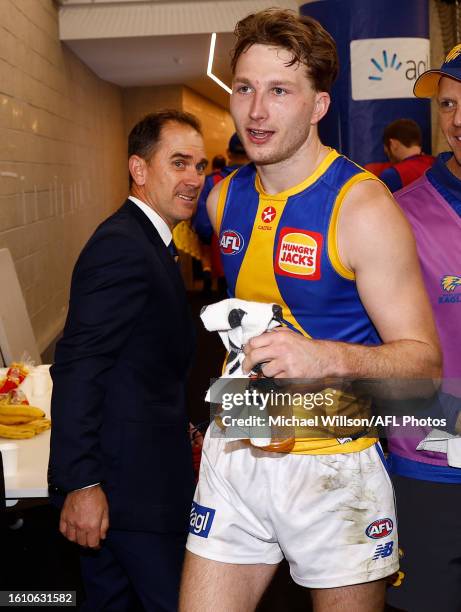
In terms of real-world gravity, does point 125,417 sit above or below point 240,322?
below

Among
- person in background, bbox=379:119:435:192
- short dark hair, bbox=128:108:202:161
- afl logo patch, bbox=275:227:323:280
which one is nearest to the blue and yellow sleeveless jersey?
afl logo patch, bbox=275:227:323:280

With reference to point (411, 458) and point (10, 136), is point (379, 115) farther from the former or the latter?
point (411, 458)

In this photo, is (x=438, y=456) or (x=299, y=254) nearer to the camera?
(x=299, y=254)

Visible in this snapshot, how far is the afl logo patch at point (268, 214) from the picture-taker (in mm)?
1678

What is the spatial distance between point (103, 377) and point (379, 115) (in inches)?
137

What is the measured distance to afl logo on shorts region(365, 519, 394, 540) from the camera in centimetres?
161

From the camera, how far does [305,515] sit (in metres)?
1.60

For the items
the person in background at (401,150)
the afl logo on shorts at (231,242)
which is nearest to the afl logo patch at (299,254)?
the afl logo on shorts at (231,242)

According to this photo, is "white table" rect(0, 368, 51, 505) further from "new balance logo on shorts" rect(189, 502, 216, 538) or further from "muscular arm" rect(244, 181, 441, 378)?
"muscular arm" rect(244, 181, 441, 378)

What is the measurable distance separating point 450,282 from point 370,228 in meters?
0.44

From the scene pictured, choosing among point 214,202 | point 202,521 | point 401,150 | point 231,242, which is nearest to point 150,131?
point 214,202

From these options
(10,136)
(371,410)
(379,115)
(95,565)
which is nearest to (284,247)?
(371,410)

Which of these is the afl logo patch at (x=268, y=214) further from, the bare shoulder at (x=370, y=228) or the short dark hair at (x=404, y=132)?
the short dark hair at (x=404, y=132)

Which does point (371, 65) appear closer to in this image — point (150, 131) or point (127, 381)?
point (150, 131)
